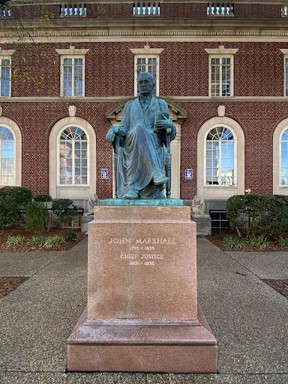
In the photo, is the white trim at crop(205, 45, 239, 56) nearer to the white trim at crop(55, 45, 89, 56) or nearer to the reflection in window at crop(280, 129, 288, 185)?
the reflection in window at crop(280, 129, 288, 185)

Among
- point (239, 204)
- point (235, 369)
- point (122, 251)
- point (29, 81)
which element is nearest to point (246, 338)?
point (235, 369)

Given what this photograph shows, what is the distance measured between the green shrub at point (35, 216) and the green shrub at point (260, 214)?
735 centimetres

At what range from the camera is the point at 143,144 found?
126 inches

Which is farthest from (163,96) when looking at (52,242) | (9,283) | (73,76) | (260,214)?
(9,283)

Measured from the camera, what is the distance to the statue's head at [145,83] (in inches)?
133

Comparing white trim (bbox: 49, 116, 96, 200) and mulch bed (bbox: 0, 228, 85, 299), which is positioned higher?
white trim (bbox: 49, 116, 96, 200)

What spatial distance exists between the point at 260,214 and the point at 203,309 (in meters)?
6.41

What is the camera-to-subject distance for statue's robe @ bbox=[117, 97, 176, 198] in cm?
322

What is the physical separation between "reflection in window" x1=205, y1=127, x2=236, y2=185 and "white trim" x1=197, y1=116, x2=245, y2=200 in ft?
0.81

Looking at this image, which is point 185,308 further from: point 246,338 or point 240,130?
point 240,130

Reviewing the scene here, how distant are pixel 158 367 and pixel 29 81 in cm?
1496

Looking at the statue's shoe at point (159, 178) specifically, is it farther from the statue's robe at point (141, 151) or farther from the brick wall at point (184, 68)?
the brick wall at point (184, 68)

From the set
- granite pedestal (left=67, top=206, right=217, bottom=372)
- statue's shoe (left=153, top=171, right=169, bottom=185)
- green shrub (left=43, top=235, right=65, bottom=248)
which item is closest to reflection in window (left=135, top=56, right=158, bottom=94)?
green shrub (left=43, top=235, right=65, bottom=248)

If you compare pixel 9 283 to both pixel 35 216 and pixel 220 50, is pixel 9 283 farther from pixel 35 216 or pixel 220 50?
pixel 220 50
